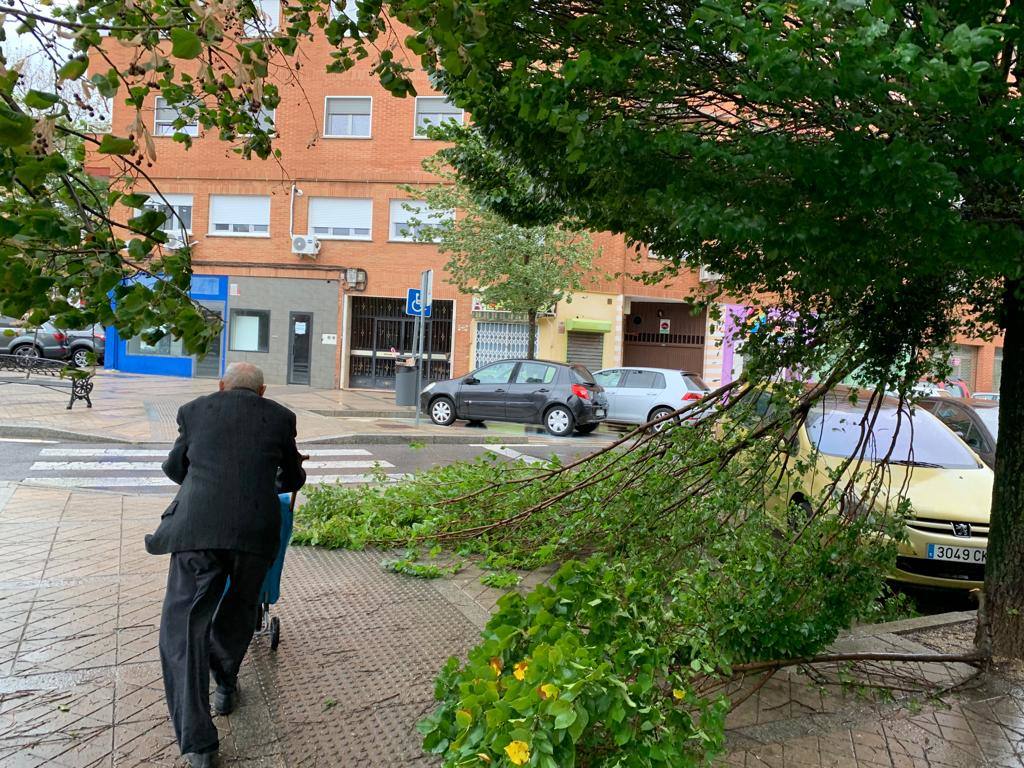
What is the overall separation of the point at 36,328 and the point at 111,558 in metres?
4.45

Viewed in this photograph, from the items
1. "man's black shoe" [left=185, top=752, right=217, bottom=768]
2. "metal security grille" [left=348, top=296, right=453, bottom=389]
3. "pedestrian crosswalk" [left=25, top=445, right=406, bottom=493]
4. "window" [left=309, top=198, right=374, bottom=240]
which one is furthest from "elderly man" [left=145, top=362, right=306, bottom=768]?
"window" [left=309, top=198, right=374, bottom=240]

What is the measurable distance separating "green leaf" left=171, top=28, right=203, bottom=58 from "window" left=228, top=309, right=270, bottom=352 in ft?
81.8

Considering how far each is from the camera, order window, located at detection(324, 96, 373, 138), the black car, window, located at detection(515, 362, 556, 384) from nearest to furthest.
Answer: the black car
window, located at detection(515, 362, 556, 384)
window, located at detection(324, 96, 373, 138)

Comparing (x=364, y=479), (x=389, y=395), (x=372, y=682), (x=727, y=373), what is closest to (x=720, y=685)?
(x=372, y=682)

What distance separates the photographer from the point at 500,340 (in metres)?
25.5

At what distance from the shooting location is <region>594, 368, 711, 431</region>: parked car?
59.6ft

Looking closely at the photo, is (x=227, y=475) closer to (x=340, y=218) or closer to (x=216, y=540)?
(x=216, y=540)

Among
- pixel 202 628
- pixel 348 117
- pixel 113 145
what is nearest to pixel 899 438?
pixel 202 628

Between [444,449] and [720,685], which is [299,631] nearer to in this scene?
[720,685]

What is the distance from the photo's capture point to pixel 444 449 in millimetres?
13617

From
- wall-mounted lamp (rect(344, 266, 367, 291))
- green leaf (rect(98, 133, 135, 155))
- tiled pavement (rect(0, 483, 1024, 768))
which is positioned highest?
wall-mounted lamp (rect(344, 266, 367, 291))

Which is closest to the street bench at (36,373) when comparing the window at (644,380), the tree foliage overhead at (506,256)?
the tree foliage overhead at (506,256)

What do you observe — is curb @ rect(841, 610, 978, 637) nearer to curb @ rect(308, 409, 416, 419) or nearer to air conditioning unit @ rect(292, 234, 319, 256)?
curb @ rect(308, 409, 416, 419)

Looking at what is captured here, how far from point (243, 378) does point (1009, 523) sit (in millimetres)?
3960
